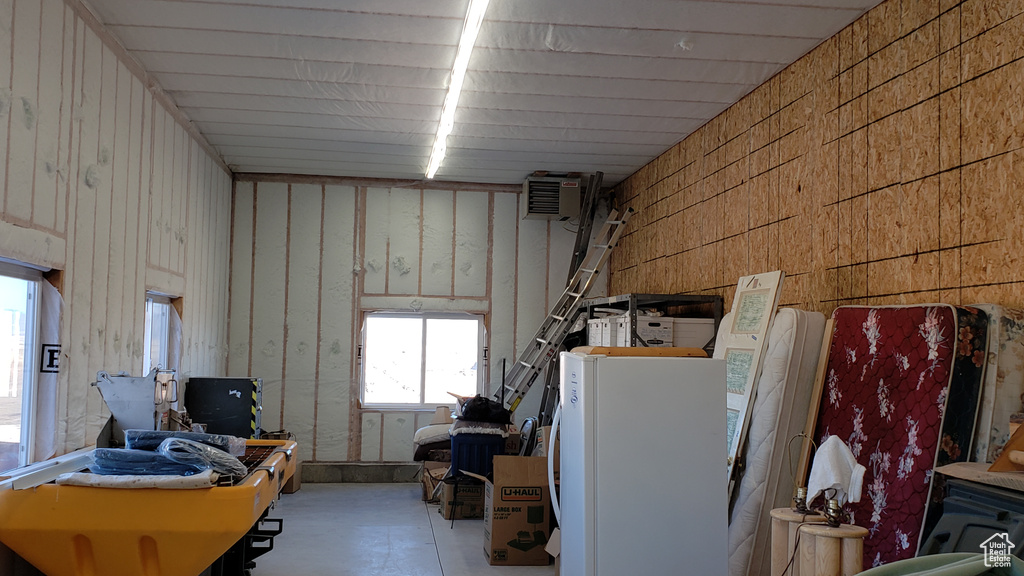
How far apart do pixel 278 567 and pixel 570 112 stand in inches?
160

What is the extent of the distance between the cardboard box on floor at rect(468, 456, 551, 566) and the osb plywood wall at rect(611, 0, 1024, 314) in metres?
2.07

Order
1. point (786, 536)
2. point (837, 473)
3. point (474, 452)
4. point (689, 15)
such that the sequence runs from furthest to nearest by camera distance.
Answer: point (474, 452)
point (689, 15)
point (786, 536)
point (837, 473)

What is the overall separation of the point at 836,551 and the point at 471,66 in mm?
3899

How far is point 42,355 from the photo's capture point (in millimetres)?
4348

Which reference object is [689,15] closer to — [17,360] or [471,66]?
[471,66]

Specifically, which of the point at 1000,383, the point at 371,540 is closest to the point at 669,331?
the point at 371,540

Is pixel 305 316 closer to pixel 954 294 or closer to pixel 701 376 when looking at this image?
pixel 701 376

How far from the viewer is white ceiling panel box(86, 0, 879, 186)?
180 inches

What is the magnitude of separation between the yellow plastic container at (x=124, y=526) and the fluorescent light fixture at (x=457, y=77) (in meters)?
2.78

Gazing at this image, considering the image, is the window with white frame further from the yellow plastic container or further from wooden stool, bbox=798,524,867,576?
wooden stool, bbox=798,524,867,576

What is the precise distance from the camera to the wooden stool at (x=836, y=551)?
2.71 meters

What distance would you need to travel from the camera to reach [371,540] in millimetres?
6328

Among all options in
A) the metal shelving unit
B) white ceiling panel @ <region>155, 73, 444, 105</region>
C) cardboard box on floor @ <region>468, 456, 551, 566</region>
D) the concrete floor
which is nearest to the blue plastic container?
the concrete floor

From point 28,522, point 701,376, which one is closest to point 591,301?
point 701,376
